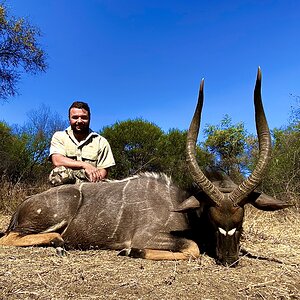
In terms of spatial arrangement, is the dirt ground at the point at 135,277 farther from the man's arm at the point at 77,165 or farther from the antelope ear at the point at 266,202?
the man's arm at the point at 77,165

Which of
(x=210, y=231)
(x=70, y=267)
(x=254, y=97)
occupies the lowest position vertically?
(x=70, y=267)

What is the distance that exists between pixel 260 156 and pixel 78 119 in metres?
2.34

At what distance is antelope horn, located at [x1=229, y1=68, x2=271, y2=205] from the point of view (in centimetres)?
354

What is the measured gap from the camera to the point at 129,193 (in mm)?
4348

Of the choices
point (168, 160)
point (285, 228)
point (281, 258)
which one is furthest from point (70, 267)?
point (168, 160)

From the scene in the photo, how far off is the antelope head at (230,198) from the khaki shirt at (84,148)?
1.67m

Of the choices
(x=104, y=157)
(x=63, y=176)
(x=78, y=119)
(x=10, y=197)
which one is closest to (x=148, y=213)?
(x=63, y=176)

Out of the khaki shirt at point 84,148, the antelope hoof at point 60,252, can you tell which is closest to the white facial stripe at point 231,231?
the antelope hoof at point 60,252

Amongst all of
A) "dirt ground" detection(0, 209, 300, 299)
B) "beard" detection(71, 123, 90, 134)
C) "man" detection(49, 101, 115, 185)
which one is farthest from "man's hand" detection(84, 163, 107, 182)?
"dirt ground" detection(0, 209, 300, 299)

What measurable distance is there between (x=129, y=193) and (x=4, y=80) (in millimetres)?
8455

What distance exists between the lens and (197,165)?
374 cm

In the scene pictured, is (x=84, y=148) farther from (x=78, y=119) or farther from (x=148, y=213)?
(x=148, y=213)

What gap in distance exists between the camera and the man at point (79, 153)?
15.7 ft

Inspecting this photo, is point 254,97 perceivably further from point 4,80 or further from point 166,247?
point 4,80
